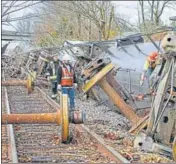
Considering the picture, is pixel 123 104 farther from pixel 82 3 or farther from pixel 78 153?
pixel 82 3

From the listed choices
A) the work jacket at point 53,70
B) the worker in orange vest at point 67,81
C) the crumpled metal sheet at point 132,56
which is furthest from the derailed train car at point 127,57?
the work jacket at point 53,70

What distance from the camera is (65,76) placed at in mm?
13898

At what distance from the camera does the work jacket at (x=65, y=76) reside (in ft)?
44.1

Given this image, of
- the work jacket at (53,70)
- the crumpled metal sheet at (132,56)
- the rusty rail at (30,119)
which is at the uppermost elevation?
the crumpled metal sheet at (132,56)

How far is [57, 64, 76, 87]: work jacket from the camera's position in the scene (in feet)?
44.1

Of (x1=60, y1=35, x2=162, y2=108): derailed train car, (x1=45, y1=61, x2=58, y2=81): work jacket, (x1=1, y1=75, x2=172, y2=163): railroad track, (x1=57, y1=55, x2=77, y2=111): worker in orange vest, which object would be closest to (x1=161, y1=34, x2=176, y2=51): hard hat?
(x1=1, y1=75, x2=172, y2=163): railroad track

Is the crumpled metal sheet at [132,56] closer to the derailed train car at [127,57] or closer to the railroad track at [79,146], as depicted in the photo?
the derailed train car at [127,57]

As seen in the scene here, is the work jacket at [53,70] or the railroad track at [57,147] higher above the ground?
the work jacket at [53,70]

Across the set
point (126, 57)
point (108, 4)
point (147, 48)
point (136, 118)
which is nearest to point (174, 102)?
point (136, 118)

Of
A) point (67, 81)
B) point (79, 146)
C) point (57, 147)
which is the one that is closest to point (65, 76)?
point (67, 81)

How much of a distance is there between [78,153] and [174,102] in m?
2.06

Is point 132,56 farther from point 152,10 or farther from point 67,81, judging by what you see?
point 152,10

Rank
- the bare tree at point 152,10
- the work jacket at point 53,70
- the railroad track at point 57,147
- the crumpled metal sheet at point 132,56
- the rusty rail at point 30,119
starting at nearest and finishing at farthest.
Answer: the railroad track at point 57,147 → the rusty rail at point 30,119 → the crumpled metal sheet at point 132,56 → the work jacket at point 53,70 → the bare tree at point 152,10

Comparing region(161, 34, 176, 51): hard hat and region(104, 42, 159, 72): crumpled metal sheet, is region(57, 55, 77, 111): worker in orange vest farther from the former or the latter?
region(161, 34, 176, 51): hard hat
